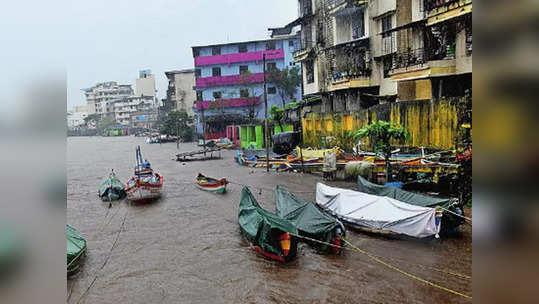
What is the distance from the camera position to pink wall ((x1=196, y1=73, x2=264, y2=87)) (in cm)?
5562

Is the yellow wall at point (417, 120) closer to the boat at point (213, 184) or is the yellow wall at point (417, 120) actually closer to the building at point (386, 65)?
the building at point (386, 65)

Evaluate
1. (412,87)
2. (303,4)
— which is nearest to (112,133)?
(303,4)

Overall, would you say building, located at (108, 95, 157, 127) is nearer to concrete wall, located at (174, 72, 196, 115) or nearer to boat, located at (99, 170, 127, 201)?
concrete wall, located at (174, 72, 196, 115)

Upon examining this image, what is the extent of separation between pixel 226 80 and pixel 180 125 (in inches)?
558

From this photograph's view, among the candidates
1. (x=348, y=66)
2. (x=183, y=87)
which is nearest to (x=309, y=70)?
(x=348, y=66)

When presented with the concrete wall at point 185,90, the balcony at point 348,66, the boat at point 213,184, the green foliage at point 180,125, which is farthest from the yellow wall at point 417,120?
the concrete wall at point 185,90

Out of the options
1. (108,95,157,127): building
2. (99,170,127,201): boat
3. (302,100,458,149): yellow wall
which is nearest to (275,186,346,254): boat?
(302,100,458,149): yellow wall

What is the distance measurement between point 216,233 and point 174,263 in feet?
10.0

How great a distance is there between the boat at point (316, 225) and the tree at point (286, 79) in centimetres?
3983

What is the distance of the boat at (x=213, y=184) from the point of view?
893 inches

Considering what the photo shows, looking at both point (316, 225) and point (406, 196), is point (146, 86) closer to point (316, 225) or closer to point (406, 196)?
point (406, 196)

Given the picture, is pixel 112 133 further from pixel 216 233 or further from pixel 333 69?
pixel 216 233

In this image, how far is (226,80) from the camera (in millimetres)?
56406
